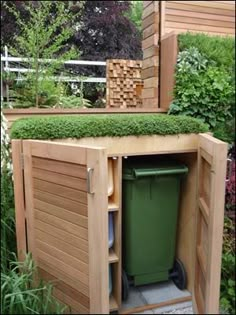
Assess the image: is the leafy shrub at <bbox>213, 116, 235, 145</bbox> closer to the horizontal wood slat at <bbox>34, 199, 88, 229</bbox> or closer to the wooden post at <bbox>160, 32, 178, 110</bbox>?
the wooden post at <bbox>160, 32, 178, 110</bbox>

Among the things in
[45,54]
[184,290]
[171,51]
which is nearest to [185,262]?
[184,290]

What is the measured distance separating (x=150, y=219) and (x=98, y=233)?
0.70 m

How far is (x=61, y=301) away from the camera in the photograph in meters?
1.41

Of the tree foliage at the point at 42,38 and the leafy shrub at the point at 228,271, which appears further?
the tree foliage at the point at 42,38

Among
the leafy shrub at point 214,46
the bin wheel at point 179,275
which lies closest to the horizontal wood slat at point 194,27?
the leafy shrub at point 214,46

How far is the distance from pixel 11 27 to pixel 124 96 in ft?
2.98

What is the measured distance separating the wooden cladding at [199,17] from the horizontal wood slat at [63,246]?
1.70m

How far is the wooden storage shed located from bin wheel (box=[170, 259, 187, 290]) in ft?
0.22

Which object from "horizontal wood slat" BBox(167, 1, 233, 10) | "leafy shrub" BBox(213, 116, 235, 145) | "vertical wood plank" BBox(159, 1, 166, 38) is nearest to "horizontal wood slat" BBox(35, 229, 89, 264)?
"leafy shrub" BBox(213, 116, 235, 145)

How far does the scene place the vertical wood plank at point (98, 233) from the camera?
3.58ft

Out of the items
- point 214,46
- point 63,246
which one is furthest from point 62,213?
point 214,46

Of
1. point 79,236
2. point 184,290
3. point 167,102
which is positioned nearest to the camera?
point 79,236

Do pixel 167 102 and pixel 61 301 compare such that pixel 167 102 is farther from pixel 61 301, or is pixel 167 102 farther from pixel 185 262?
pixel 61 301

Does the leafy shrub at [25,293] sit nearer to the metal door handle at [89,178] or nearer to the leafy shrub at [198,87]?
the metal door handle at [89,178]
